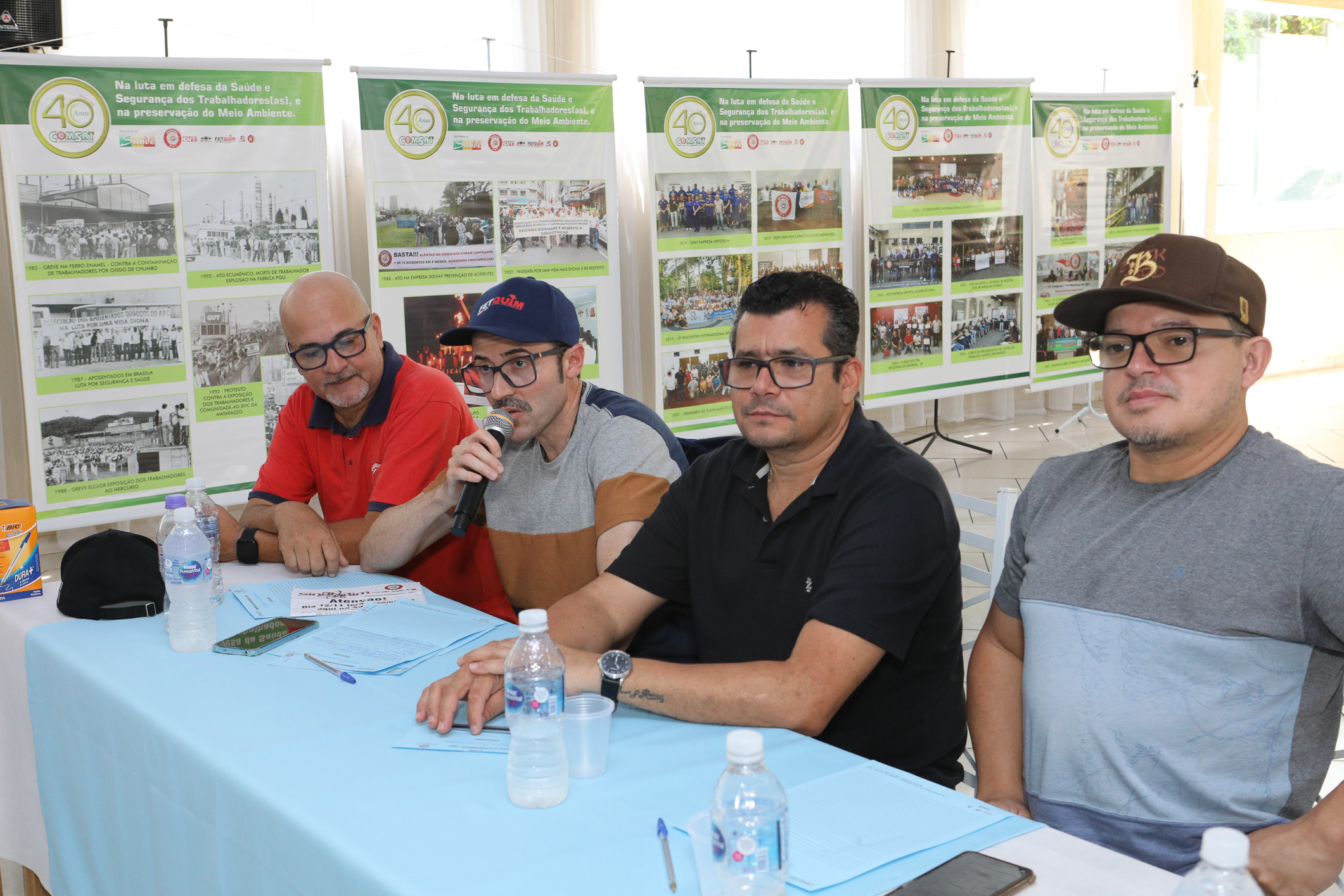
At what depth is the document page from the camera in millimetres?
1080

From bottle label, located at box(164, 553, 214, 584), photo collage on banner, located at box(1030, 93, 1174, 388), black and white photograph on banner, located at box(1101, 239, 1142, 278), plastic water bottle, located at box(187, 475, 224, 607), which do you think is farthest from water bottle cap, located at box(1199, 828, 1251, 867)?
black and white photograph on banner, located at box(1101, 239, 1142, 278)

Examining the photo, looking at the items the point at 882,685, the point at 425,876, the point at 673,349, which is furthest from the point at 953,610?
the point at 673,349

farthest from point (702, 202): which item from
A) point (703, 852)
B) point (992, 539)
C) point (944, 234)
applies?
point (703, 852)

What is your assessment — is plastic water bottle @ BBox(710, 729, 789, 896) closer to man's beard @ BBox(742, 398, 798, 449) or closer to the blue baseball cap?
man's beard @ BBox(742, 398, 798, 449)

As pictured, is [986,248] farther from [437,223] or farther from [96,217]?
[96,217]

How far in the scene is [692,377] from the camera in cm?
520

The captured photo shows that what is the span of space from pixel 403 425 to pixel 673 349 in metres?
2.75

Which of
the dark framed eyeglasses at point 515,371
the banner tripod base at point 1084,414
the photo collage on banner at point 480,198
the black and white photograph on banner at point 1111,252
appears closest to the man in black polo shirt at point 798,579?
the dark framed eyeglasses at point 515,371

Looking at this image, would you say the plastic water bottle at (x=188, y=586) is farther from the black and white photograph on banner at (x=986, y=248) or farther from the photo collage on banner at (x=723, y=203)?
the black and white photograph on banner at (x=986, y=248)

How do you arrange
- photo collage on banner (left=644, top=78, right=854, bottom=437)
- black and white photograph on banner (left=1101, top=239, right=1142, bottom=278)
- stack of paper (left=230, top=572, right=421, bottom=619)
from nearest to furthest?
stack of paper (left=230, top=572, right=421, bottom=619), photo collage on banner (left=644, top=78, right=854, bottom=437), black and white photograph on banner (left=1101, top=239, right=1142, bottom=278)

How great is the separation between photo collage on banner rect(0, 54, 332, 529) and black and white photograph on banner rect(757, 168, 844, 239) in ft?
6.94

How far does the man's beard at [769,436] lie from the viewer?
1.69 m

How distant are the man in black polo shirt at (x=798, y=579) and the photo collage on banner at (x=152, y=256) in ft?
8.91

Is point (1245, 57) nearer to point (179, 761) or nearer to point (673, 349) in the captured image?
point (673, 349)
